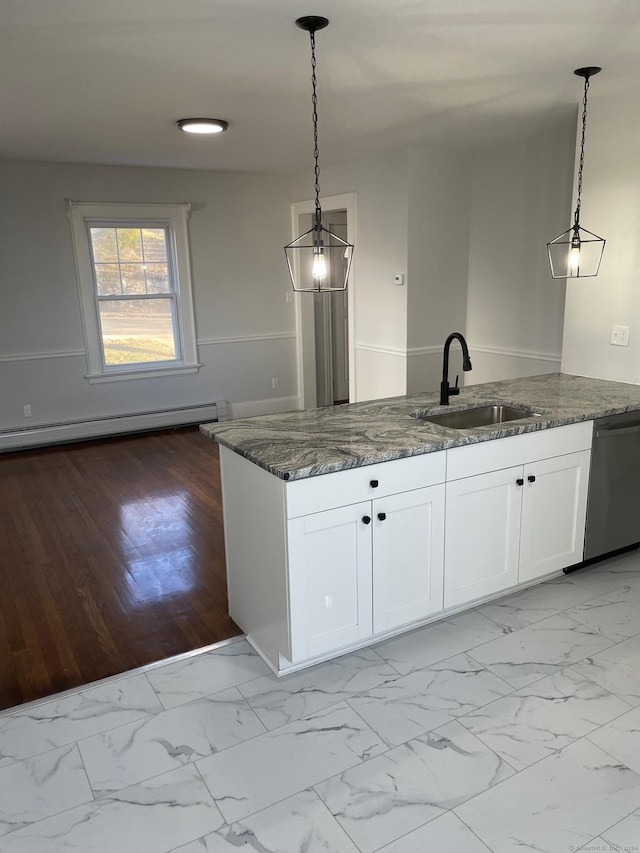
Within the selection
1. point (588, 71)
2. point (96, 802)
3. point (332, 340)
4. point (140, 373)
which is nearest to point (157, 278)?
point (140, 373)

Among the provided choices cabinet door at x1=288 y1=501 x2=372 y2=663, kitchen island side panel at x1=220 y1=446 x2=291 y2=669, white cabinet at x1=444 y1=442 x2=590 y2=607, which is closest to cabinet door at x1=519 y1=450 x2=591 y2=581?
white cabinet at x1=444 y1=442 x2=590 y2=607

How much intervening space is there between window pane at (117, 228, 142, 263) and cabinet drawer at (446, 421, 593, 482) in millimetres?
4417

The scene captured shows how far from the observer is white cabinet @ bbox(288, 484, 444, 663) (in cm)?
228

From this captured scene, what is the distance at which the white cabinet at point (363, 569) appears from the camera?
7.47 feet

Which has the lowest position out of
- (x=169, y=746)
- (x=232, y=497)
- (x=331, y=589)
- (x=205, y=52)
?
(x=169, y=746)

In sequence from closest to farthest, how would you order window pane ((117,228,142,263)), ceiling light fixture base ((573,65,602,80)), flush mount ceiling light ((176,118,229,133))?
1. ceiling light fixture base ((573,65,602,80))
2. flush mount ceiling light ((176,118,229,133))
3. window pane ((117,228,142,263))

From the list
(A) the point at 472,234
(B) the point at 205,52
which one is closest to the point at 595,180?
(A) the point at 472,234

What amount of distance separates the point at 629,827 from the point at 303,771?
0.93 meters

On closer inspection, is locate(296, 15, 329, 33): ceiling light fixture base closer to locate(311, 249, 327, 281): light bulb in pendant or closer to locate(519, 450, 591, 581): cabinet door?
locate(311, 249, 327, 281): light bulb in pendant

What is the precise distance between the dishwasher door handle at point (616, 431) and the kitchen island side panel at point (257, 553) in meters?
1.64

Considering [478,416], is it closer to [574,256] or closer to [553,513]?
[553,513]

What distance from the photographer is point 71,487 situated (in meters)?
4.71

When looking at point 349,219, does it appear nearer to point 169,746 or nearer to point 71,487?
point 71,487

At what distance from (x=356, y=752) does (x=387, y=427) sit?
124 cm
